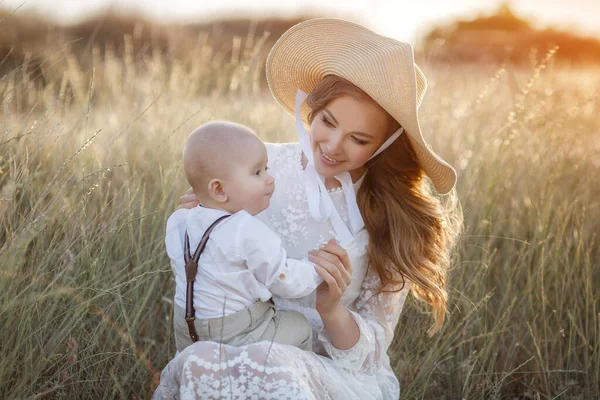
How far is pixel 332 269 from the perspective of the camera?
2.15m

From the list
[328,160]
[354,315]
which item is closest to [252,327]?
[354,315]

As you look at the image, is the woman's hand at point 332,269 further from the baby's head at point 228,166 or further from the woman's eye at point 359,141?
the woman's eye at point 359,141

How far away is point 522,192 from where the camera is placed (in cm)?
386

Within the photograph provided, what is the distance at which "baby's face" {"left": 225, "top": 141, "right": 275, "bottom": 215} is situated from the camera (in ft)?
6.88

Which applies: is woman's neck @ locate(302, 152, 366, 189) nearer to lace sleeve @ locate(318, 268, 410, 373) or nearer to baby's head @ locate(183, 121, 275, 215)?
lace sleeve @ locate(318, 268, 410, 373)

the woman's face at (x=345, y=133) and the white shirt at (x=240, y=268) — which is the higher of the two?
the woman's face at (x=345, y=133)

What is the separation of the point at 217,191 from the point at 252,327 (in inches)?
18.0

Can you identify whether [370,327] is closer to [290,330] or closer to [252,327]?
[290,330]

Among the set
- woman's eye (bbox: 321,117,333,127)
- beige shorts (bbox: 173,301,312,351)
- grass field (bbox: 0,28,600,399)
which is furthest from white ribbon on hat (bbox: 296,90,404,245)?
grass field (bbox: 0,28,600,399)

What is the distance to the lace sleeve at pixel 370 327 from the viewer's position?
240 centimetres

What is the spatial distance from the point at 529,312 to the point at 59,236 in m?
2.29

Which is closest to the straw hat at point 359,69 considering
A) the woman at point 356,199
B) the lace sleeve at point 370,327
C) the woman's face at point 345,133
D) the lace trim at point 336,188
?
the woman at point 356,199

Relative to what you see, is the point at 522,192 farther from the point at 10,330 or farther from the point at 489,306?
the point at 10,330

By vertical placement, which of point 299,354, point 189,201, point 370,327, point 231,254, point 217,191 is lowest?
point 370,327
